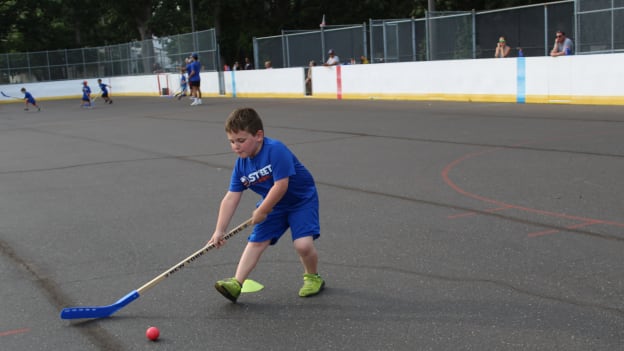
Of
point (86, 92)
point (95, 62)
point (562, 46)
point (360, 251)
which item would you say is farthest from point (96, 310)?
point (95, 62)

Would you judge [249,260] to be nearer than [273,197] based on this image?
No

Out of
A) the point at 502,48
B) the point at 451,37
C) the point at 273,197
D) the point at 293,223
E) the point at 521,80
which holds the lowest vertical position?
the point at 293,223

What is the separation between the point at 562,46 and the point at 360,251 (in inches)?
553

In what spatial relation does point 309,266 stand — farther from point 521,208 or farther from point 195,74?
point 195,74

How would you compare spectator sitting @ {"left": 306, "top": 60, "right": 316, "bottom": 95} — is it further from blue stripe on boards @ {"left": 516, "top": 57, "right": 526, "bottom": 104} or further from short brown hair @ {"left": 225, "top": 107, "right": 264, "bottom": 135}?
short brown hair @ {"left": 225, "top": 107, "right": 264, "bottom": 135}

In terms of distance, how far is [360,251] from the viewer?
5547 mm

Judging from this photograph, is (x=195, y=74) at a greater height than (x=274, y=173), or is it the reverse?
(x=195, y=74)

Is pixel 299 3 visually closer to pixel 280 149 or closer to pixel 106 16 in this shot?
pixel 106 16

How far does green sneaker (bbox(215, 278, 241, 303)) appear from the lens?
14.4ft

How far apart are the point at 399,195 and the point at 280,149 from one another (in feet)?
11.7

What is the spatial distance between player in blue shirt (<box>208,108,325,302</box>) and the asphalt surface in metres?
0.23

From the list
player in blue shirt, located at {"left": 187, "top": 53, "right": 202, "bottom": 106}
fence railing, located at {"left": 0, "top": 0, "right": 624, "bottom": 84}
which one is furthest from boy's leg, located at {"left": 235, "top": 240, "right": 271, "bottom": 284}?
player in blue shirt, located at {"left": 187, "top": 53, "right": 202, "bottom": 106}

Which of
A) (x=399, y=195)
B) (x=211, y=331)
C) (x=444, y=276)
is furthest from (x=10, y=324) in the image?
(x=399, y=195)

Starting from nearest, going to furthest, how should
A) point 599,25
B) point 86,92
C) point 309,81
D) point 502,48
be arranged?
point 599,25, point 502,48, point 309,81, point 86,92
